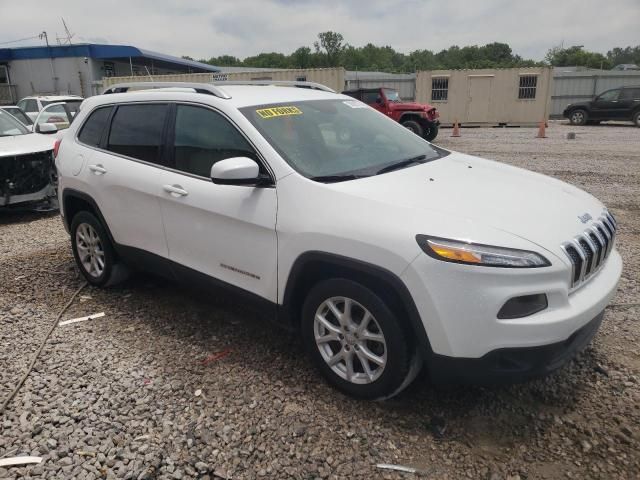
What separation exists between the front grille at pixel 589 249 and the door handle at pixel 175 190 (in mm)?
2342

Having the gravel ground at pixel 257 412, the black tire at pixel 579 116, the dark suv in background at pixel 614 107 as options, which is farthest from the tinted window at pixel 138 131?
the black tire at pixel 579 116

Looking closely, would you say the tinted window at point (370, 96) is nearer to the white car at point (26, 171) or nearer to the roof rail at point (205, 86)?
the white car at point (26, 171)

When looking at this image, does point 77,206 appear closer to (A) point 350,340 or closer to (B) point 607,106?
(A) point 350,340

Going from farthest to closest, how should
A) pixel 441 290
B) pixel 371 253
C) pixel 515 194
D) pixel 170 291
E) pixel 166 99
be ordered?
pixel 170 291 → pixel 166 99 → pixel 515 194 → pixel 371 253 → pixel 441 290

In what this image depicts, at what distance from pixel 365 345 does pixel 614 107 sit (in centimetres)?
2220

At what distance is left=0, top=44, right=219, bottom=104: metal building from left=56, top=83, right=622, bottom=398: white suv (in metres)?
28.7

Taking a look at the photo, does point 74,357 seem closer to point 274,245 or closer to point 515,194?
point 274,245

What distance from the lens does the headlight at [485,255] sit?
230cm

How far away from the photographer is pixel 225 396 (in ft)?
9.84

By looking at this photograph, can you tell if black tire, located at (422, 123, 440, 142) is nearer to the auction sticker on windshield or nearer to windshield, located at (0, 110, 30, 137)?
windshield, located at (0, 110, 30, 137)

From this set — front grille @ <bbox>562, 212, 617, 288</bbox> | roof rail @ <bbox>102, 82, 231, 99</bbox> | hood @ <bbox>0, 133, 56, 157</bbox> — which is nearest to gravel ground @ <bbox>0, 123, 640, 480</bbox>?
front grille @ <bbox>562, 212, 617, 288</bbox>

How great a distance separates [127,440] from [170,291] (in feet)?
6.78

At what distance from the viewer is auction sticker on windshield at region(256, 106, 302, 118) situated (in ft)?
10.8

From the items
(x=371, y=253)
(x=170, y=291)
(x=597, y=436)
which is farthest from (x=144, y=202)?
(x=597, y=436)
